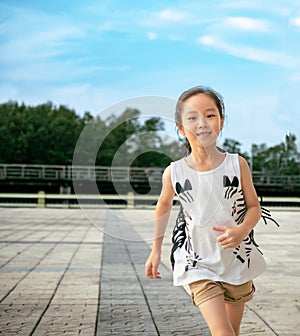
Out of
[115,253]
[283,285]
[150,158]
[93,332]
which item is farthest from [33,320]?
[115,253]

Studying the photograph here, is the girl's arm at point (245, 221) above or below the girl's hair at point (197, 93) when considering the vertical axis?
below

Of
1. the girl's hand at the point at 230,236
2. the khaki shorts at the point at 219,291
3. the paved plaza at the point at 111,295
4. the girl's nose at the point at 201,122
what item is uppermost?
the girl's nose at the point at 201,122

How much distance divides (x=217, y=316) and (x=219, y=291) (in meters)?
0.12

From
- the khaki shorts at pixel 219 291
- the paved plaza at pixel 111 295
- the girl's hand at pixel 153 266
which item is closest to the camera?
the khaki shorts at pixel 219 291

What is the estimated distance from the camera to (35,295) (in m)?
5.73

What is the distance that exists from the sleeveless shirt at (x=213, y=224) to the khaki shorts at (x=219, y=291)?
29 mm

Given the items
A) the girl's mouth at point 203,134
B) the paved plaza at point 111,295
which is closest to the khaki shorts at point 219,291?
the paved plaza at point 111,295

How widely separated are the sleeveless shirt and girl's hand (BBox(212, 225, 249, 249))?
0.36 ft

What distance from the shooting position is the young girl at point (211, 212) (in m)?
2.84

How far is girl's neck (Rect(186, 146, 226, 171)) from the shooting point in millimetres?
2955

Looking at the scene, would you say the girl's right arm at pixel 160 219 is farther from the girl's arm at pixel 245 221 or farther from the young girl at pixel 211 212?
the girl's arm at pixel 245 221

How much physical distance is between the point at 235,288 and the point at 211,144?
2.01 ft

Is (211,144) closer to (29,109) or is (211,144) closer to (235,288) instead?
(235,288)

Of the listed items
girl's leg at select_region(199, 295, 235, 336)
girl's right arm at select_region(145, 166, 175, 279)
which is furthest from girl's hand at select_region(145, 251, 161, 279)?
girl's leg at select_region(199, 295, 235, 336)
